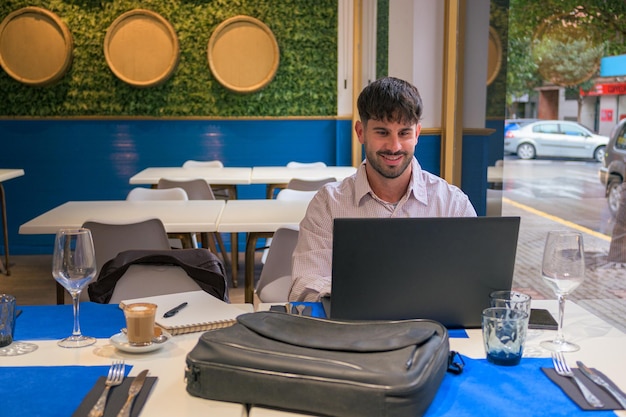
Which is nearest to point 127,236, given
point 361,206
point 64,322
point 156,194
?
point 156,194

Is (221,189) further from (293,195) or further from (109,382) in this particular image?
(109,382)

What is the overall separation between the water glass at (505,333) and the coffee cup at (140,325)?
0.77m

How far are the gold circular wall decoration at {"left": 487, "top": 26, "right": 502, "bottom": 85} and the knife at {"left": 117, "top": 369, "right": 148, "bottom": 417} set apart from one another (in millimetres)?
2731

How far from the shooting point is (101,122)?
8234 mm

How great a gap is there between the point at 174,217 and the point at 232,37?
4342 mm

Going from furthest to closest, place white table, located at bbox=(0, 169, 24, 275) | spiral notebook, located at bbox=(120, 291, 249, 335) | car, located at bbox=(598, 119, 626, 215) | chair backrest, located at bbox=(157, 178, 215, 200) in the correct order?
white table, located at bbox=(0, 169, 24, 275), chair backrest, located at bbox=(157, 178, 215, 200), car, located at bbox=(598, 119, 626, 215), spiral notebook, located at bbox=(120, 291, 249, 335)

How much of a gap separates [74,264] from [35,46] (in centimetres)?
687

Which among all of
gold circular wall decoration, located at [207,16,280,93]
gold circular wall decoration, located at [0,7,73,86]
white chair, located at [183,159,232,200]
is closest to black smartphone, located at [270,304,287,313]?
white chair, located at [183,159,232,200]

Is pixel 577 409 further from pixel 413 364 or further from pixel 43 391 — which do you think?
pixel 43 391

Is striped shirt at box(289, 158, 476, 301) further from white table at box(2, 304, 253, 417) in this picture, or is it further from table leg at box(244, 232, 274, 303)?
table leg at box(244, 232, 274, 303)

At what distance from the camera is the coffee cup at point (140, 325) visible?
5.87 ft

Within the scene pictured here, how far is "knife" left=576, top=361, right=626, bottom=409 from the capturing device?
4.89ft

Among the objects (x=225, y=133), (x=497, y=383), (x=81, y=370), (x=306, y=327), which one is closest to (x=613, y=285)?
(x=497, y=383)

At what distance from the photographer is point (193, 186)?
596 cm
